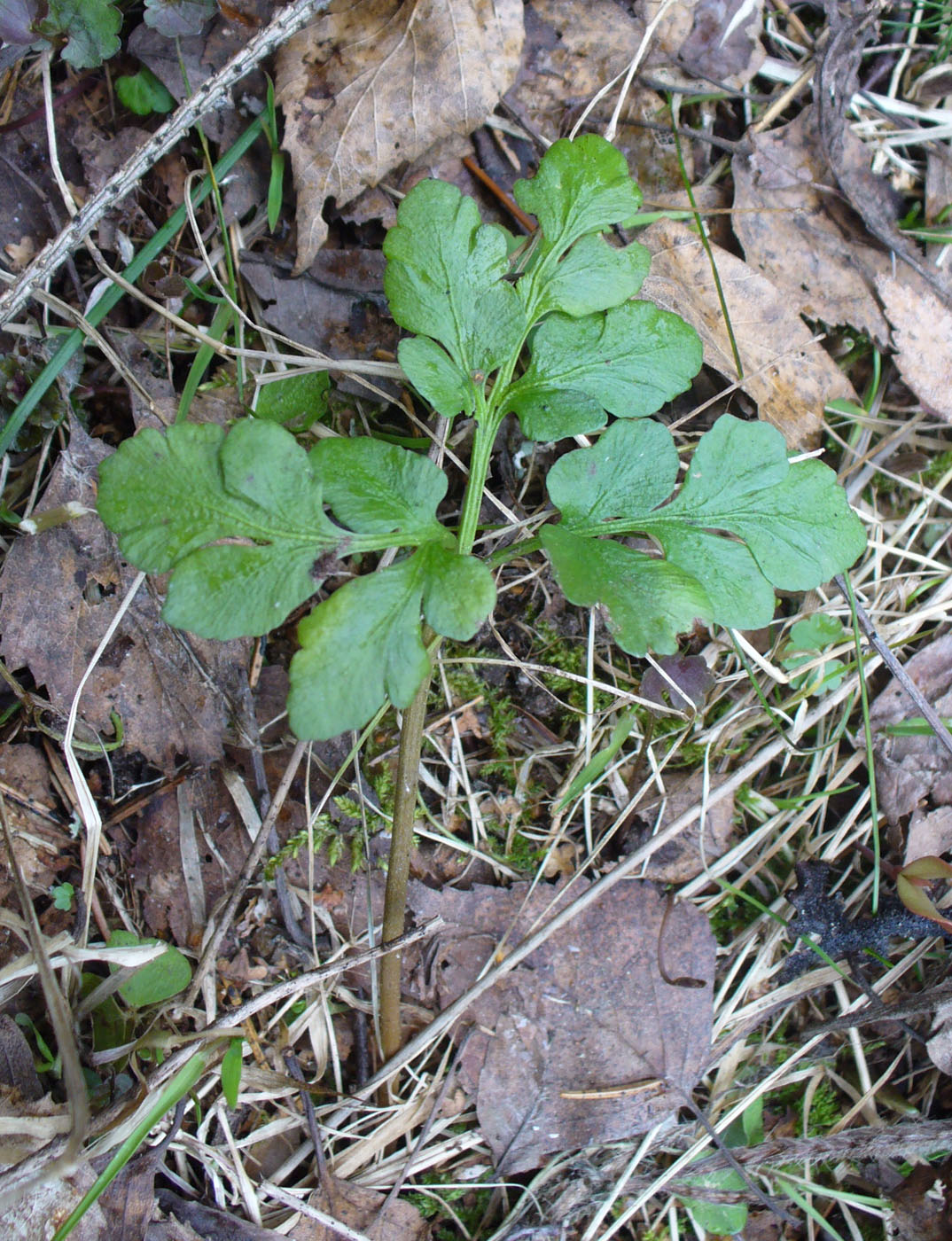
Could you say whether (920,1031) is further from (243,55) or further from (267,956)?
(243,55)

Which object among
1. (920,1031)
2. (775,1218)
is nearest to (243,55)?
(920,1031)

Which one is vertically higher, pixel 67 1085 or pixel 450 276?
pixel 450 276

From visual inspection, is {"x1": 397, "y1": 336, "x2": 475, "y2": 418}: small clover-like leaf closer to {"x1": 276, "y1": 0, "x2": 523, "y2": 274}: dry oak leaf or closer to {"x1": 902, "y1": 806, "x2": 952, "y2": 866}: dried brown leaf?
{"x1": 276, "y1": 0, "x2": 523, "y2": 274}: dry oak leaf

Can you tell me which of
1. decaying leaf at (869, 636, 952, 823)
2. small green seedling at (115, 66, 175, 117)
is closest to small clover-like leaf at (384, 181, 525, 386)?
small green seedling at (115, 66, 175, 117)

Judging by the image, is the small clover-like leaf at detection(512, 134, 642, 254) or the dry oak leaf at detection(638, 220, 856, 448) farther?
the dry oak leaf at detection(638, 220, 856, 448)

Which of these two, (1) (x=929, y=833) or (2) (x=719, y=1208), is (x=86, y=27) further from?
(2) (x=719, y=1208)

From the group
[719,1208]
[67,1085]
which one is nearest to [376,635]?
[67,1085]

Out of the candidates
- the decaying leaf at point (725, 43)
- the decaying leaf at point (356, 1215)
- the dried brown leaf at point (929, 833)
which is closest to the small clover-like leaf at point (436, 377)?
the decaying leaf at point (725, 43)
